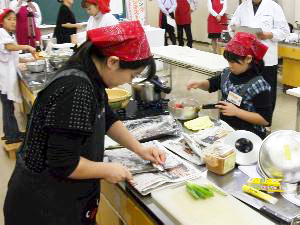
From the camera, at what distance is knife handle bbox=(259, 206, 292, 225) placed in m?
1.04

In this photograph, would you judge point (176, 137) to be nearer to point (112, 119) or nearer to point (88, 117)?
point (112, 119)

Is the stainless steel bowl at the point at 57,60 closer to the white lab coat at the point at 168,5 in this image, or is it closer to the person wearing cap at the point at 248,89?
the person wearing cap at the point at 248,89

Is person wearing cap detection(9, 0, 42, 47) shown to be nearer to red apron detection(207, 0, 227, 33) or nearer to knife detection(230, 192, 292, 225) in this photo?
red apron detection(207, 0, 227, 33)

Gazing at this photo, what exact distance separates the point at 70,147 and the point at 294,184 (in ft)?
2.52

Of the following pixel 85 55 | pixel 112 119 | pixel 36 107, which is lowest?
pixel 112 119

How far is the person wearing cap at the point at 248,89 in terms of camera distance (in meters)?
1.71

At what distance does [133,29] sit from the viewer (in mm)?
1006

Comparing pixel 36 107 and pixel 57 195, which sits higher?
pixel 36 107

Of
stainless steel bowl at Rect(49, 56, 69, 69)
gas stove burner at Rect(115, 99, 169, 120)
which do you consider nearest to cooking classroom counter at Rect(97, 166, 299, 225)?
gas stove burner at Rect(115, 99, 169, 120)

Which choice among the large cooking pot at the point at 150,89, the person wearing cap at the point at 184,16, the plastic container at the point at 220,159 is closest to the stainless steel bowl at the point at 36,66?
the large cooking pot at the point at 150,89

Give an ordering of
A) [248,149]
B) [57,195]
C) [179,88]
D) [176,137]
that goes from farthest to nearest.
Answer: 1. [179,88]
2. [176,137]
3. [248,149]
4. [57,195]

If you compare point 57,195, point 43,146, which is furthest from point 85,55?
point 57,195

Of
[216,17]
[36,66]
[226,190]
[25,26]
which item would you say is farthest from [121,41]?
[216,17]

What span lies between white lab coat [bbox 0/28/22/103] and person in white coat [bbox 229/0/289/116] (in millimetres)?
2031
